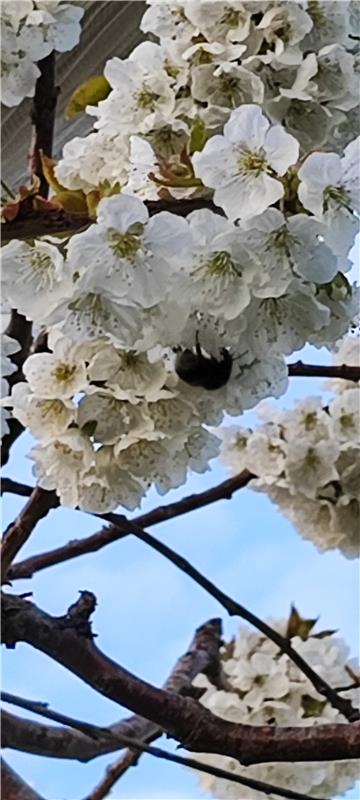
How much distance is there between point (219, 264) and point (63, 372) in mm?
121

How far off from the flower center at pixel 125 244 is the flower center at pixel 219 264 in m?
0.03

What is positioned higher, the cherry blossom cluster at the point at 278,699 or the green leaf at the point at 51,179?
the green leaf at the point at 51,179

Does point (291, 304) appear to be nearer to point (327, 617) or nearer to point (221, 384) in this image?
point (221, 384)

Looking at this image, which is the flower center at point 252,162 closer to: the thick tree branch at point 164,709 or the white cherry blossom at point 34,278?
the white cherry blossom at point 34,278

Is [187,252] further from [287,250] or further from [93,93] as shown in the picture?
[93,93]

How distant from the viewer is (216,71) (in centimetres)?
44

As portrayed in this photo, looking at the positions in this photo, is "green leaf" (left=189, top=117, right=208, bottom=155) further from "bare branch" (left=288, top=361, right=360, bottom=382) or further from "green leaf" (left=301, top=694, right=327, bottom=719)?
"green leaf" (left=301, top=694, right=327, bottom=719)

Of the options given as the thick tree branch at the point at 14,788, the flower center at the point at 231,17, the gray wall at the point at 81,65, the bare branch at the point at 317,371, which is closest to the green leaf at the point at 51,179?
the flower center at the point at 231,17

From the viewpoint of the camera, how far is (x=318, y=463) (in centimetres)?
75

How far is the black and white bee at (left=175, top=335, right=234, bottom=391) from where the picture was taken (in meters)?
0.42

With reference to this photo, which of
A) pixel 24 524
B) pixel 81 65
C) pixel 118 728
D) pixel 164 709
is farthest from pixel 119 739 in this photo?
pixel 81 65

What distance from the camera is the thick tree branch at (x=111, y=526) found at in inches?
25.6

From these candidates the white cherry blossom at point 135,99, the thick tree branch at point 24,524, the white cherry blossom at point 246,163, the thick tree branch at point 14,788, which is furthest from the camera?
the thick tree branch at point 14,788

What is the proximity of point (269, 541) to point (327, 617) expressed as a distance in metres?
0.08
